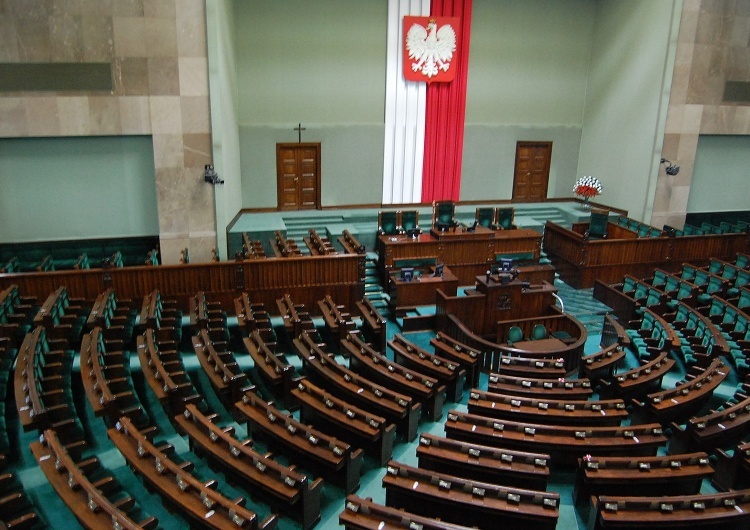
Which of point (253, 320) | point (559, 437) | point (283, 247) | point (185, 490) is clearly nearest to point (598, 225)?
point (283, 247)

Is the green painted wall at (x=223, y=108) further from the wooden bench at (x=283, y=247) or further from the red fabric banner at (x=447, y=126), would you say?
the red fabric banner at (x=447, y=126)

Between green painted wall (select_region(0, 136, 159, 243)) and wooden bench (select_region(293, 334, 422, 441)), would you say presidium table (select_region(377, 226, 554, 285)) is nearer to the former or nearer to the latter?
wooden bench (select_region(293, 334, 422, 441))

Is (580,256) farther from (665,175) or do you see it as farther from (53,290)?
(53,290)

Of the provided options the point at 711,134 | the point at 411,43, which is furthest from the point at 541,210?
the point at 411,43

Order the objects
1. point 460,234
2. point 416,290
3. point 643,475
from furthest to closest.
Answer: point 460,234 → point 416,290 → point 643,475

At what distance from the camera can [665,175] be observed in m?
10.2

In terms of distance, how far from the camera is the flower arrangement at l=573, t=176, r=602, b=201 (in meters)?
10.8

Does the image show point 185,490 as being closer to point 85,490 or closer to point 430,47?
point 85,490

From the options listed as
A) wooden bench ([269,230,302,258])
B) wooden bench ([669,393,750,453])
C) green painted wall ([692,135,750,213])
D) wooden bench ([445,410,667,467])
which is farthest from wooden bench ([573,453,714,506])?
green painted wall ([692,135,750,213])

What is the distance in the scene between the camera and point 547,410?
446 cm

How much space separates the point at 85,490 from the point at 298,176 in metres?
7.98

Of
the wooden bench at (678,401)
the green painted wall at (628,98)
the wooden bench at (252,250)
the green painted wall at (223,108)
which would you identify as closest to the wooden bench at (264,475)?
the wooden bench at (678,401)

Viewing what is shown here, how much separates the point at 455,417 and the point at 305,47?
8024 millimetres

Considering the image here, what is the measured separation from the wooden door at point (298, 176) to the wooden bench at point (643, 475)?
7864mm
